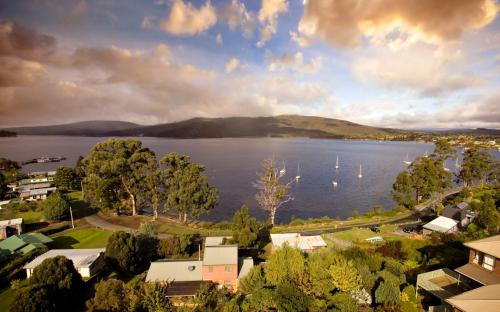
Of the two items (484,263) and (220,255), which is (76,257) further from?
(484,263)

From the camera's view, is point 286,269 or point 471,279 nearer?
point 471,279

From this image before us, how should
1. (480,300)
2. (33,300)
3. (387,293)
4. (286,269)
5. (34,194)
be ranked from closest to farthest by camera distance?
(480,300)
(33,300)
(387,293)
(286,269)
(34,194)

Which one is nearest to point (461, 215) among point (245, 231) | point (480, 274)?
point (480, 274)

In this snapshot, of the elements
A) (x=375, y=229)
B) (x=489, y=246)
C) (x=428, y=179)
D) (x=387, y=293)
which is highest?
(x=489, y=246)

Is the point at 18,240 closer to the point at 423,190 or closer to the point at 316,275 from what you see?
the point at 316,275

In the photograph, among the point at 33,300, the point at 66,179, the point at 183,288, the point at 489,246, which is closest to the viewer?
the point at 489,246

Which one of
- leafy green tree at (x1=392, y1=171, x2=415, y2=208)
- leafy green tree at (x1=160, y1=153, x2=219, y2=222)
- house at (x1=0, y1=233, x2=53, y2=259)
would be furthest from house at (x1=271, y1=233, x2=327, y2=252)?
leafy green tree at (x1=392, y1=171, x2=415, y2=208)

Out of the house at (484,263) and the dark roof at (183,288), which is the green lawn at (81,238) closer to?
the dark roof at (183,288)
